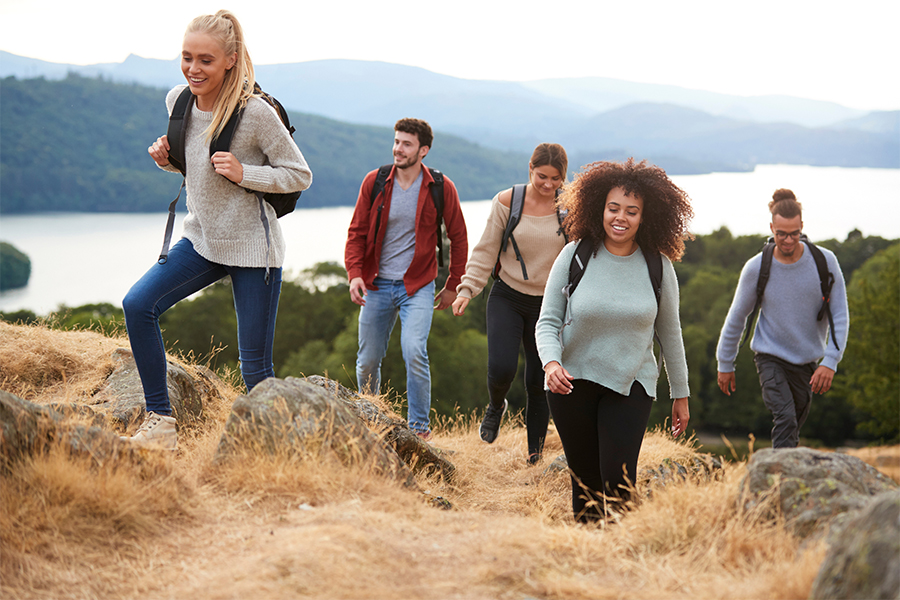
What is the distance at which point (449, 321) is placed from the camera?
108 feet

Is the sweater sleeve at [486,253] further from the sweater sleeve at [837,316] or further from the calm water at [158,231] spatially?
the calm water at [158,231]

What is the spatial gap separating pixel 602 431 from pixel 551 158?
2308 millimetres

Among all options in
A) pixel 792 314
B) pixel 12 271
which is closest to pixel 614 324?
pixel 792 314

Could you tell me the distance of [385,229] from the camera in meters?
5.82

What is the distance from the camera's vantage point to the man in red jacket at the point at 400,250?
577 cm

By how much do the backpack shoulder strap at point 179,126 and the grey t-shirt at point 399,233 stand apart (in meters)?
2.16

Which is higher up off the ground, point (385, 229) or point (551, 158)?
point (551, 158)

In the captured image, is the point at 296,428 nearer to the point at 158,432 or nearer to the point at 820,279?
the point at 158,432

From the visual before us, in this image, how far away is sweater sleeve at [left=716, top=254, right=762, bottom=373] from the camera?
17.1ft

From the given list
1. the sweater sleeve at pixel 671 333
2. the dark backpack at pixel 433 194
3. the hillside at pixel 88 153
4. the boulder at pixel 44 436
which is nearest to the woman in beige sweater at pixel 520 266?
the dark backpack at pixel 433 194

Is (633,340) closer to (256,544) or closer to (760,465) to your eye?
(760,465)

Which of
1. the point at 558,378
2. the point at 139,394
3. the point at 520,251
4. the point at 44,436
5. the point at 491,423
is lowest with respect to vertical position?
the point at 491,423

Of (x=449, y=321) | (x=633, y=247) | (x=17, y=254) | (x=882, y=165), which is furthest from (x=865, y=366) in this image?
(x=882, y=165)

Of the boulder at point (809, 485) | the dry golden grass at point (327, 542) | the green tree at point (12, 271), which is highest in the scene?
the boulder at point (809, 485)
